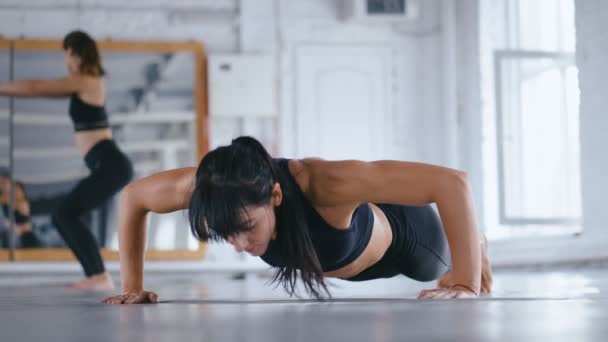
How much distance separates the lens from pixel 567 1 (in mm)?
4734

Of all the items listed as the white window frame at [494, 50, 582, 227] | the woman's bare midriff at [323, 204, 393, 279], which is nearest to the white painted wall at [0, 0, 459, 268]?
the white window frame at [494, 50, 582, 227]

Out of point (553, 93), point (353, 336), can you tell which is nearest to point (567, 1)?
point (553, 93)

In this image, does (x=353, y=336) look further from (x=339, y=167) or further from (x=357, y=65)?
(x=357, y=65)

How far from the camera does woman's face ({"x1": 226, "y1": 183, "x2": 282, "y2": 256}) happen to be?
1.53m

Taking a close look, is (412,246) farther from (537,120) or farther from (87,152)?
(537,120)

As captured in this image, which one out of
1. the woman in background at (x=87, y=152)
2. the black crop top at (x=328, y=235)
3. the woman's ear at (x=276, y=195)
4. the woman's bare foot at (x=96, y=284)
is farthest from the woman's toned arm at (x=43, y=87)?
the woman's ear at (x=276, y=195)

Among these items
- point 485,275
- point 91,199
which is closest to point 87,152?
point 91,199

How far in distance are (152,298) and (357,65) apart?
4.45 meters

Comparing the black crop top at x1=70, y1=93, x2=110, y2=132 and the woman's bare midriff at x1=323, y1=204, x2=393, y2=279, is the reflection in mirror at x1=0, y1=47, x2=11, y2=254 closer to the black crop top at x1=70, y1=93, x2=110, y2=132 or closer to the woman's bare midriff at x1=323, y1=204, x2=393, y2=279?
the black crop top at x1=70, y1=93, x2=110, y2=132

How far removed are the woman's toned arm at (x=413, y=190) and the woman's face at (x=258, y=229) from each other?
14 centimetres

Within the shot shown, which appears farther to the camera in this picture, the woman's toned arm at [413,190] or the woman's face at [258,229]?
the woman's toned arm at [413,190]

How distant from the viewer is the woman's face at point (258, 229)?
1533mm

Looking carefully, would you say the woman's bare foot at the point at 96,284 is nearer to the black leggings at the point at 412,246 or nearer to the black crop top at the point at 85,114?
the black crop top at the point at 85,114

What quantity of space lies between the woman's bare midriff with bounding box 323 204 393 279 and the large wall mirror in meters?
3.67
